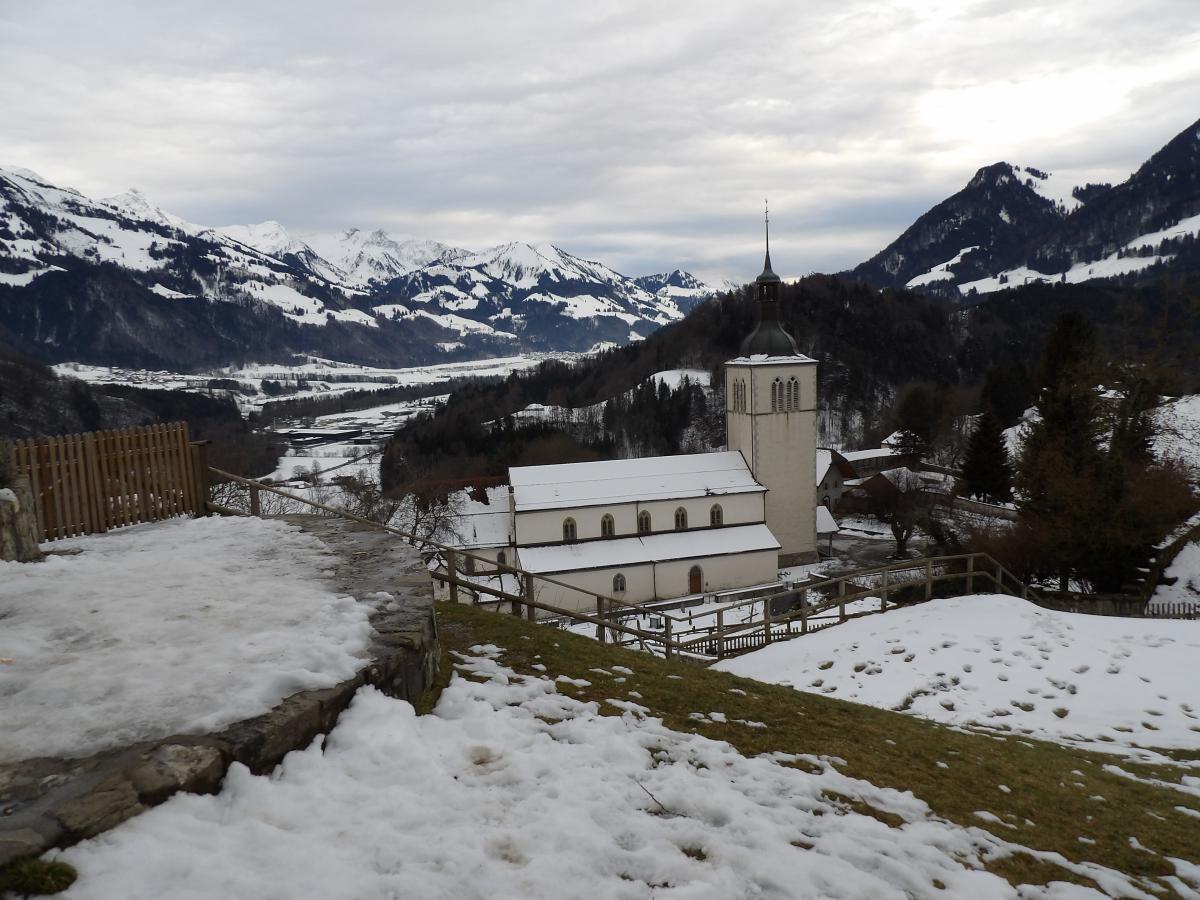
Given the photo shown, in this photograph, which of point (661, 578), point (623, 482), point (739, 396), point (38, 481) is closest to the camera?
point (38, 481)

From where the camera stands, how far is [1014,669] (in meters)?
11.5

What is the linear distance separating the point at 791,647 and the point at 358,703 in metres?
10.0

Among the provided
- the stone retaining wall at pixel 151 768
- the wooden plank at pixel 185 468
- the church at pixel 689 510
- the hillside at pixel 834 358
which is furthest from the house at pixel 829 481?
the stone retaining wall at pixel 151 768

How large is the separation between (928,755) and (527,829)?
14.8 ft

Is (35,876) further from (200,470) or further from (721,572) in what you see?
(721,572)

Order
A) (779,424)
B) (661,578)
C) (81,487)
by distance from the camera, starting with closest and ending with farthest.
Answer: (81,487)
(661,578)
(779,424)

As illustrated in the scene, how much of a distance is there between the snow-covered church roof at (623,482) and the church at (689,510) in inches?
2.6

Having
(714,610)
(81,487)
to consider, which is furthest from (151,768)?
(714,610)

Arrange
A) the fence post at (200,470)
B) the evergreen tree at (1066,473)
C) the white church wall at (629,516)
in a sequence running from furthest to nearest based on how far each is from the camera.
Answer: the white church wall at (629,516) → the evergreen tree at (1066,473) → the fence post at (200,470)

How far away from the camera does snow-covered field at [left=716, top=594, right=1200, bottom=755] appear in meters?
10.0

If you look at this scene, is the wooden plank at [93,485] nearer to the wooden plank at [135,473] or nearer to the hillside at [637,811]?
the wooden plank at [135,473]

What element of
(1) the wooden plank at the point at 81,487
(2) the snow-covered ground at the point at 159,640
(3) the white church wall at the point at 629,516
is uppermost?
(1) the wooden plank at the point at 81,487

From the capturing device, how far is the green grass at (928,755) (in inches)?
227

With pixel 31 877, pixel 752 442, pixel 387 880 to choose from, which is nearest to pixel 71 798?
pixel 31 877
